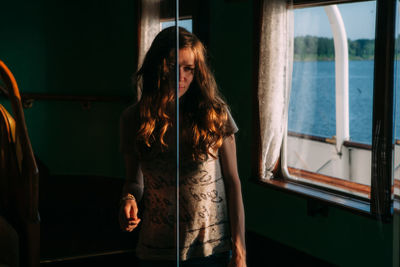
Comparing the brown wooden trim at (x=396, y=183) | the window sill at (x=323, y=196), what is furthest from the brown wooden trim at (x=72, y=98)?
the brown wooden trim at (x=396, y=183)

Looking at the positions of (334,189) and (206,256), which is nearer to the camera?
(334,189)

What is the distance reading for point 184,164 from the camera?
3.06ft

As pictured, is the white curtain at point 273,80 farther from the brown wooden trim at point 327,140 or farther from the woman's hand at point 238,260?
the woman's hand at point 238,260

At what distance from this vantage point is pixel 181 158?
93 centimetres

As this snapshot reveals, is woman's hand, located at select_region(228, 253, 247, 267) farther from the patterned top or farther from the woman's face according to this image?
the woman's face

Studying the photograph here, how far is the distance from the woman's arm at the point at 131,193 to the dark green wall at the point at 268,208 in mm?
216

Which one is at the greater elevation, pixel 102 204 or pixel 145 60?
pixel 145 60

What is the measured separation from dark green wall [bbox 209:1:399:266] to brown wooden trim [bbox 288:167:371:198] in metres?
0.05

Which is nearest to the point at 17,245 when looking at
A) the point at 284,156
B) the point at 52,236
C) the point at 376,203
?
the point at 52,236

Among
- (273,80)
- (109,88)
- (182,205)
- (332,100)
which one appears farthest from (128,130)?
(332,100)

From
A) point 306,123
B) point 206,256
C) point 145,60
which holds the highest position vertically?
point 145,60

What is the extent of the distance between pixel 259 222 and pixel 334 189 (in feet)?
0.55

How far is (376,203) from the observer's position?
0.82 m

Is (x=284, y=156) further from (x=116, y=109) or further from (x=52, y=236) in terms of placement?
(x=52, y=236)
